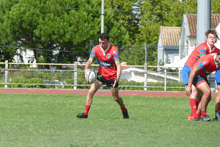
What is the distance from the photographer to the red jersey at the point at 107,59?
817 centimetres

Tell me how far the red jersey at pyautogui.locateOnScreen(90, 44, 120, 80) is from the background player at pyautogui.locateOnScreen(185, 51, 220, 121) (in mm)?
1499

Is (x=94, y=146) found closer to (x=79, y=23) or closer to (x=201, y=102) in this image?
(x=201, y=102)

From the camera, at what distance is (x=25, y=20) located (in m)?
33.0

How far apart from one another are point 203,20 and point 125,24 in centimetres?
4062

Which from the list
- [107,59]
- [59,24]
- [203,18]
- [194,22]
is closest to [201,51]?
[107,59]

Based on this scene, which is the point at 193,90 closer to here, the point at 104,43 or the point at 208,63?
the point at 208,63

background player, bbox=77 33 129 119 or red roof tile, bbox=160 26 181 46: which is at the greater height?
red roof tile, bbox=160 26 181 46

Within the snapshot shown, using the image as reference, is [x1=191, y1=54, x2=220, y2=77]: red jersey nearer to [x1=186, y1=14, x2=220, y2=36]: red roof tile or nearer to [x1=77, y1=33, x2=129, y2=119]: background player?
[x1=77, y1=33, x2=129, y2=119]: background player

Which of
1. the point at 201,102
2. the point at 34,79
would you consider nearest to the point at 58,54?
the point at 34,79

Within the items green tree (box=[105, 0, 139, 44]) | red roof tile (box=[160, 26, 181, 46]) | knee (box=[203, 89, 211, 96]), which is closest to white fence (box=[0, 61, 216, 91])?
knee (box=[203, 89, 211, 96])

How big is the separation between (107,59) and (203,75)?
6.20 ft

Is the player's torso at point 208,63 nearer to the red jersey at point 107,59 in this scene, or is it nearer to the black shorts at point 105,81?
the red jersey at point 107,59

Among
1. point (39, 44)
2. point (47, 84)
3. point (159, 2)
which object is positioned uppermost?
point (159, 2)

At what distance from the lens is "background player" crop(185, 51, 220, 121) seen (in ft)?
24.8
